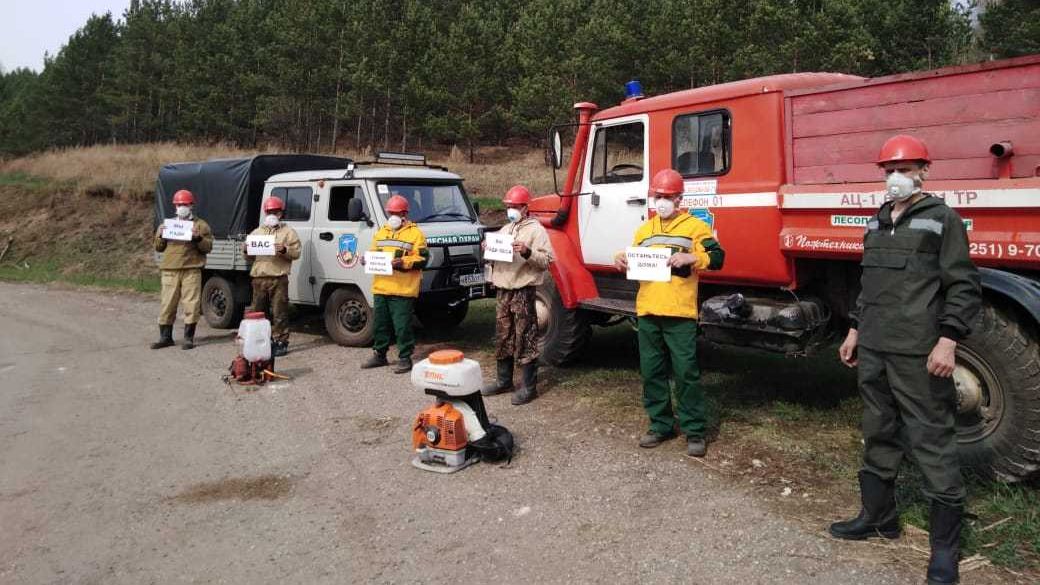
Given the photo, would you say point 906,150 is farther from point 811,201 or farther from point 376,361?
point 376,361

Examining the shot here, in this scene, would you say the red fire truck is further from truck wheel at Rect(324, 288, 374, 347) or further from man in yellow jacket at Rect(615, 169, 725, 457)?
truck wheel at Rect(324, 288, 374, 347)

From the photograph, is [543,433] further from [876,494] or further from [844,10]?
[844,10]

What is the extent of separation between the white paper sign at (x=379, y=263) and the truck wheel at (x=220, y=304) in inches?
154

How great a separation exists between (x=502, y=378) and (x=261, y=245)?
3679 mm

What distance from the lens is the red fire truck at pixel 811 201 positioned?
4262 mm

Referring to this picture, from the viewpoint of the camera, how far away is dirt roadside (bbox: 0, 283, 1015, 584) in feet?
12.0

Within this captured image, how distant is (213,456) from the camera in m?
5.45

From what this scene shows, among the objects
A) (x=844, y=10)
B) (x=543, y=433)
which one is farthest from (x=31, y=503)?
(x=844, y=10)

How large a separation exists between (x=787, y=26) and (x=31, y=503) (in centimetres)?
2236

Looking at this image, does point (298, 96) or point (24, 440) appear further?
point (298, 96)

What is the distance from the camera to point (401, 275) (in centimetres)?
765

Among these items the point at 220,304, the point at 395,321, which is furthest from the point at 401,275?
the point at 220,304

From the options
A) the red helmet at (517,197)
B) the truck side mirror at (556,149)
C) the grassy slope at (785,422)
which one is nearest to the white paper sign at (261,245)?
the grassy slope at (785,422)

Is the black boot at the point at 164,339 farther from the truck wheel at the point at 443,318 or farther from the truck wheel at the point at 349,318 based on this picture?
the truck wheel at the point at 443,318
